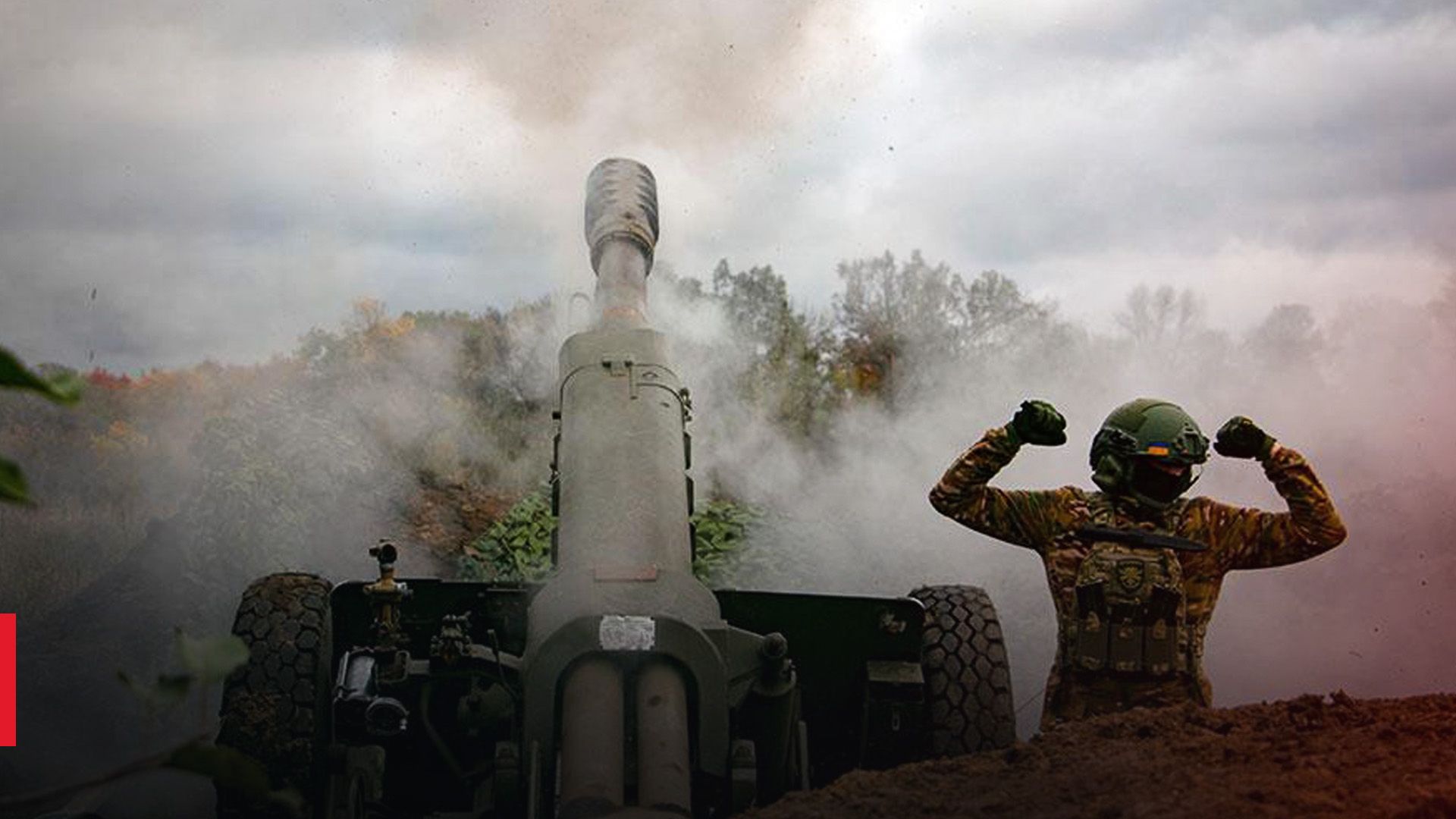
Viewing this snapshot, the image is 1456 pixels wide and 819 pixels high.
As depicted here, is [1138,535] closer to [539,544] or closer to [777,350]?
[539,544]

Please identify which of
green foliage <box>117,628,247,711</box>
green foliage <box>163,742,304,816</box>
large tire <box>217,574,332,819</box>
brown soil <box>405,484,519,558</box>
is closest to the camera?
green foliage <box>117,628,247,711</box>

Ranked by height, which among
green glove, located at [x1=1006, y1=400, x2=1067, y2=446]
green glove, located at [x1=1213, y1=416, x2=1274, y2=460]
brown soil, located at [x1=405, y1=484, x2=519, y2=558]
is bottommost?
green glove, located at [x1=1213, y1=416, x2=1274, y2=460]

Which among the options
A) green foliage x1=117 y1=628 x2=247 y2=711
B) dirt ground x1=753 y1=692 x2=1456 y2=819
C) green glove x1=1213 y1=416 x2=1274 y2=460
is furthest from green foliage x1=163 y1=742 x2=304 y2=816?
green glove x1=1213 y1=416 x2=1274 y2=460

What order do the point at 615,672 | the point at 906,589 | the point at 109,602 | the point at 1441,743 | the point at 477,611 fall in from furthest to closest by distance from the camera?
the point at 109,602 < the point at 906,589 < the point at 477,611 < the point at 615,672 < the point at 1441,743

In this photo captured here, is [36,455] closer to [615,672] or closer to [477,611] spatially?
[477,611]

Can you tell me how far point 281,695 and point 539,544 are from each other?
3712 mm

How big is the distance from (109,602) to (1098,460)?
34.4 feet

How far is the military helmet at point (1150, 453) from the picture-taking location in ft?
19.9

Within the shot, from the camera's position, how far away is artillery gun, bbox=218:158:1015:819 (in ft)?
19.1

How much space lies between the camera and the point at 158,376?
20672 mm

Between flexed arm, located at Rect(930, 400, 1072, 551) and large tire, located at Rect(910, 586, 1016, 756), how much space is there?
119cm

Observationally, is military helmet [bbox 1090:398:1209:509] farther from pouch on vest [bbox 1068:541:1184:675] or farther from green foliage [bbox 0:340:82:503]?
green foliage [bbox 0:340:82:503]

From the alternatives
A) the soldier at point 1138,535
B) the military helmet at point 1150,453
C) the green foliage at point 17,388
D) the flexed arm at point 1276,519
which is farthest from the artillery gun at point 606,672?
the green foliage at point 17,388

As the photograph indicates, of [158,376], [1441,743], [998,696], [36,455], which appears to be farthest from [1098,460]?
[36,455]
